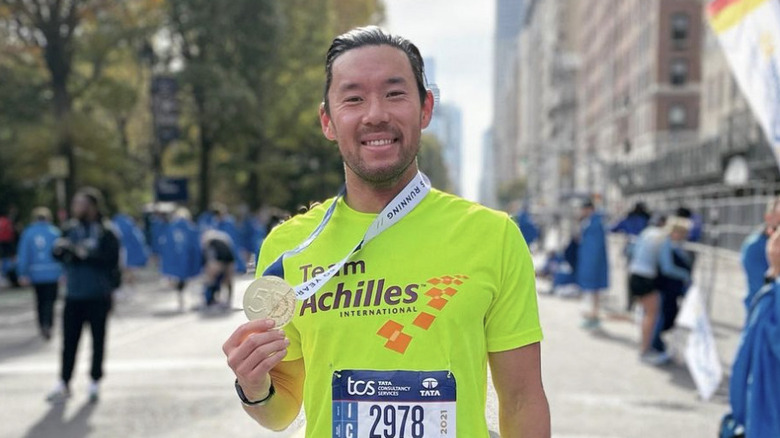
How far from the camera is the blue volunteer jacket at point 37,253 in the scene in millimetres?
11008

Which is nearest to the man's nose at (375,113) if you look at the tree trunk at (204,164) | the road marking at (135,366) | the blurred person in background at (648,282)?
the road marking at (135,366)

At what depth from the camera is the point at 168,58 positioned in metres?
30.0

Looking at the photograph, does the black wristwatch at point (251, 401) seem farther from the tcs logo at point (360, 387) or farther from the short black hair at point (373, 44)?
the short black hair at point (373, 44)

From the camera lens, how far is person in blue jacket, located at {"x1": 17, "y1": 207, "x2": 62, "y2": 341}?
1102cm

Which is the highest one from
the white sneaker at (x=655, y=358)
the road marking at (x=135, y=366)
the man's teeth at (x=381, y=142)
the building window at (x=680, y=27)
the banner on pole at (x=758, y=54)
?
the building window at (x=680, y=27)

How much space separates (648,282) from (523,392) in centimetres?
806

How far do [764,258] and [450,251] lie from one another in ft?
15.5

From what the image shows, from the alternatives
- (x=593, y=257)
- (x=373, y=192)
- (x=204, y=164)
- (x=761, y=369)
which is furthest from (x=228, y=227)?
(x=373, y=192)

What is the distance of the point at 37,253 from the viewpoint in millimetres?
11148

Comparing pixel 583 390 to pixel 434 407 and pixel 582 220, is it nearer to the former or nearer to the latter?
pixel 582 220

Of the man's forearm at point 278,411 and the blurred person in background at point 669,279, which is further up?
the man's forearm at point 278,411

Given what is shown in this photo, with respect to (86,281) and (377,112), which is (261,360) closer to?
(377,112)

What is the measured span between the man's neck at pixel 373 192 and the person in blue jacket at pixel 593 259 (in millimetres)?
10710

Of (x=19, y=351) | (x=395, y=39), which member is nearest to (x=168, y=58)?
(x=19, y=351)
